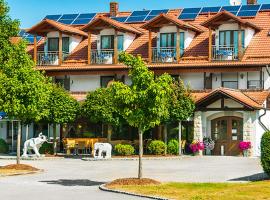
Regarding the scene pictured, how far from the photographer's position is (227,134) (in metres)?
44.0

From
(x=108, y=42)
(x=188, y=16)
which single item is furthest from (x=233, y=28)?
(x=108, y=42)

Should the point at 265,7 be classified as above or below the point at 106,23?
above

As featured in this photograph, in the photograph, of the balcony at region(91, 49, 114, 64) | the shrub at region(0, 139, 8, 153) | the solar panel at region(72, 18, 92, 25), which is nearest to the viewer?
the shrub at region(0, 139, 8, 153)

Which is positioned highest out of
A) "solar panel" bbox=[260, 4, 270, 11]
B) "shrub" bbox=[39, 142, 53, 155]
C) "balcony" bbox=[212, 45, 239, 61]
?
"solar panel" bbox=[260, 4, 270, 11]

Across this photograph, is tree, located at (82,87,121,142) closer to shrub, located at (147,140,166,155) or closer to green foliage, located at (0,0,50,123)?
shrub, located at (147,140,166,155)

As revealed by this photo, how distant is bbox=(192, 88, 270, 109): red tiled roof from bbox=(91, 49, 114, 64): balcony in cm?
774

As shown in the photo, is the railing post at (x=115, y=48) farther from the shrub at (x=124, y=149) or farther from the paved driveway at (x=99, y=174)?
the paved driveway at (x=99, y=174)

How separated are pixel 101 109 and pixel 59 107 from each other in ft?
8.80

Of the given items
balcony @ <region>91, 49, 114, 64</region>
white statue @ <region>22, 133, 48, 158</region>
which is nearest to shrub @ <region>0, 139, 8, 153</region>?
white statue @ <region>22, 133, 48, 158</region>

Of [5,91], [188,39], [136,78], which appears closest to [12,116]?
[5,91]

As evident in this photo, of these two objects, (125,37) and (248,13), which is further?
(248,13)

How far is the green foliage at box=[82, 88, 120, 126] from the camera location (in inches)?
1673

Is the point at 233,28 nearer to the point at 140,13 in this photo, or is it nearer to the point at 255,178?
the point at 140,13

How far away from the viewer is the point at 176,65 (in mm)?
46750
